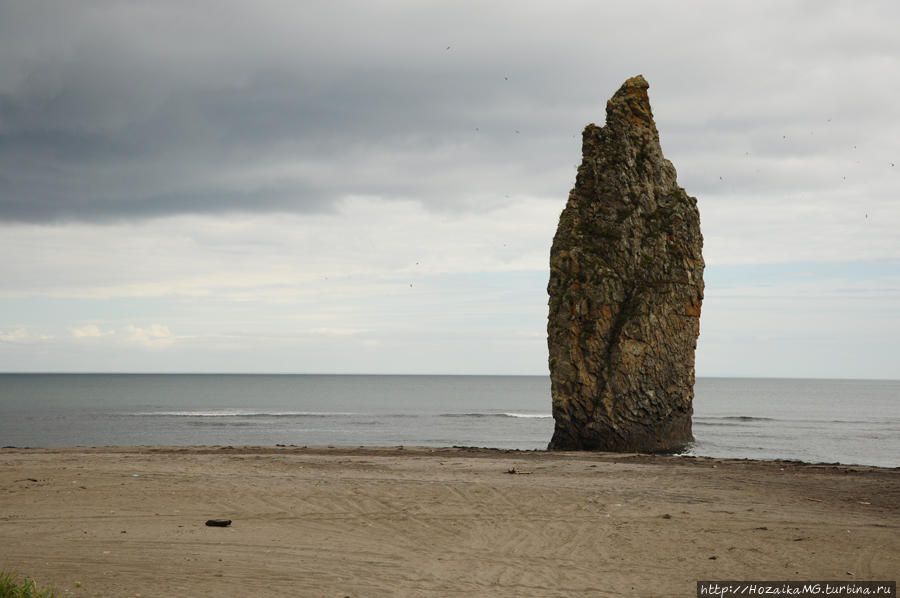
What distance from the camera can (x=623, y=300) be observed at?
105 feet

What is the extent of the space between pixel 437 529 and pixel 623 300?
2109cm

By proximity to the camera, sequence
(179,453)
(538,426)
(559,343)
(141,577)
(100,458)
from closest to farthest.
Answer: (141,577) < (100,458) < (179,453) < (559,343) < (538,426)

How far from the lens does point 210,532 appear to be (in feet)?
39.9

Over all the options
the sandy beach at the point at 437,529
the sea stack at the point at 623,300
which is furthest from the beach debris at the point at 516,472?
the sea stack at the point at 623,300

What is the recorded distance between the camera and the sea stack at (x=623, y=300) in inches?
1224

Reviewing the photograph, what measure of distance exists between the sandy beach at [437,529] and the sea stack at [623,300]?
33.3 ft

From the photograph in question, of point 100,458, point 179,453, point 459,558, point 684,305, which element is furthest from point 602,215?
point 459,558

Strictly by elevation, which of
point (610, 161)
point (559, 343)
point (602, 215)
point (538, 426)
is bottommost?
point (538, 426)

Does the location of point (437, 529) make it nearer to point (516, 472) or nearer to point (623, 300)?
point (516, 472)

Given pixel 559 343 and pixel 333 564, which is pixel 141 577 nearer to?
pixel 333 564

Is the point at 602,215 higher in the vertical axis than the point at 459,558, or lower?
higher

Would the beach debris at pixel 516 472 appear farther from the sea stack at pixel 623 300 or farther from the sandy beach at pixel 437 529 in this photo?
the sea stack at pixel 623 300

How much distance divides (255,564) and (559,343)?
23.0 meters

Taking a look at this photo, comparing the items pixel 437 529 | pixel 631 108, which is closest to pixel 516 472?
pixel 437 529
